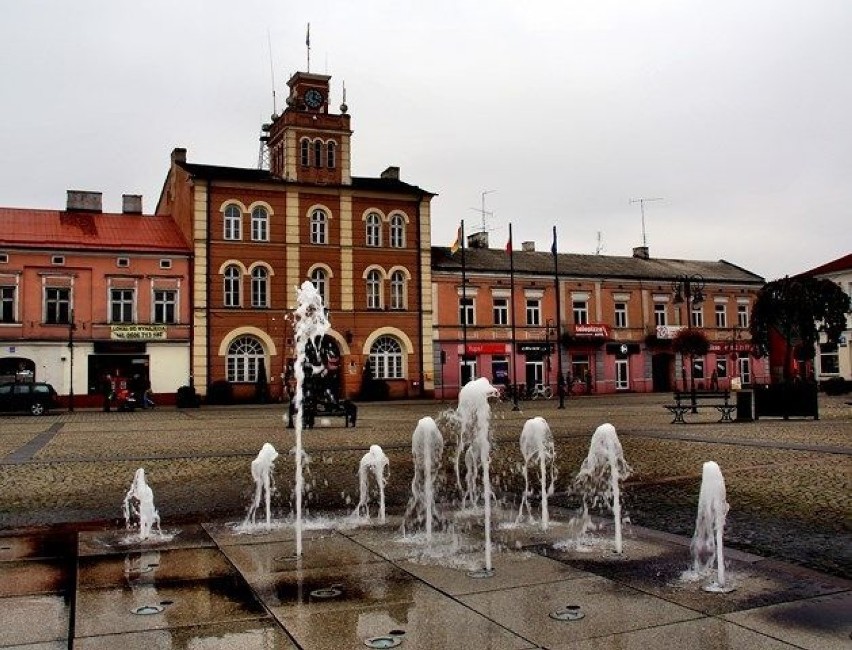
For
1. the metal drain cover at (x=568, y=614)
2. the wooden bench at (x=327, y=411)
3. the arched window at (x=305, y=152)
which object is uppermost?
the arched window at (x=305, y=152)

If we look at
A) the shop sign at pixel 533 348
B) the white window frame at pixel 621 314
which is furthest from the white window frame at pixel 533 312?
the white window frame at pixel 621 314

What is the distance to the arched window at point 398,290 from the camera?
46.7 metres

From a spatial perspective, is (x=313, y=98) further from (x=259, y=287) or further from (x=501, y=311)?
(x=501, y=311)

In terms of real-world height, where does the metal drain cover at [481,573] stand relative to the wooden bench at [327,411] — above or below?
below

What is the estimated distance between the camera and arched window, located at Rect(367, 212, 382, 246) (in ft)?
153

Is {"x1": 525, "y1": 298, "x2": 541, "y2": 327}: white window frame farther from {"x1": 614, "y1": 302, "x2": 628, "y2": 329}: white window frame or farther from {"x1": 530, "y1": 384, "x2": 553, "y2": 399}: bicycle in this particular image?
{"x1": 614, "y1": 302, "x2": 628, "y2": 329}: white window frame

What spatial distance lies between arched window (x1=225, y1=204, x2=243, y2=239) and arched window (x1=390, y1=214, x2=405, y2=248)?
886 cm

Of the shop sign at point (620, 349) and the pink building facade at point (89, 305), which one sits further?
the shop sign at point (620, 349)

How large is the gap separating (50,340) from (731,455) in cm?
3481

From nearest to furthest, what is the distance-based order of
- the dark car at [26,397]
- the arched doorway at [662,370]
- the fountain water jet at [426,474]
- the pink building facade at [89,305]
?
the fountain water jet at [426,474]
the dark car at [26,397]
the pink building facade at [89,305]
the arched doorway at [662,370]

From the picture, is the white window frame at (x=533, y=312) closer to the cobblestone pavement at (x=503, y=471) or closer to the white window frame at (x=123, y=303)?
the white window frame at (x=123, y=303)

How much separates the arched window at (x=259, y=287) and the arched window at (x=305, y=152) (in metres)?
6.76

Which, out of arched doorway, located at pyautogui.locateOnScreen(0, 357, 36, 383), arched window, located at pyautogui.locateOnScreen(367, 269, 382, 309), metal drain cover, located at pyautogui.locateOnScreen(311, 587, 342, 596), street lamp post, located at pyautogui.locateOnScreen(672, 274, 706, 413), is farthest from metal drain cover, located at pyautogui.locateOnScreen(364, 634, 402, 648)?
arched window, located at pyautogui.locateOnScreen(367, 269, 382, 309)

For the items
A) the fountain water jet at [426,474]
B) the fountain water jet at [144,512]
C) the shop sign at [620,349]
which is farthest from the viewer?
the shop sign at [620,349]
